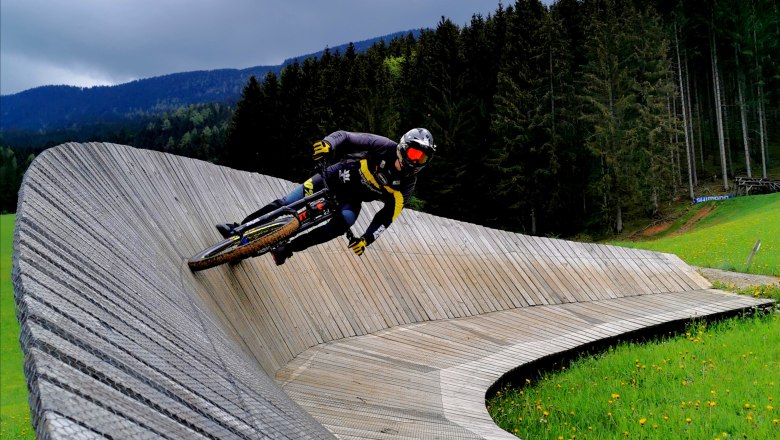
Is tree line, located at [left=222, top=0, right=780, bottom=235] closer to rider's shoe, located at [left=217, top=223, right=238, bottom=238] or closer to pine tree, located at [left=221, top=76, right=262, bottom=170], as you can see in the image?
pine tree, located at [left=221, top=76, right=262, bottom=170]

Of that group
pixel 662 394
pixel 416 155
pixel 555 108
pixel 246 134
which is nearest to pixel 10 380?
pixel 416 155

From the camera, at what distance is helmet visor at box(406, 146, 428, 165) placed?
8.26 m

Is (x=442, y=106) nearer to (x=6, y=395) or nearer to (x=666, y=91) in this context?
(x=666, y=91)

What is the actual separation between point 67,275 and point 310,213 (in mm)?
5514

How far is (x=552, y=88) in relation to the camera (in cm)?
4581

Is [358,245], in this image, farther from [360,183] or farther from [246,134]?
[246,134]

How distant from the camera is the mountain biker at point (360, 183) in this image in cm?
852

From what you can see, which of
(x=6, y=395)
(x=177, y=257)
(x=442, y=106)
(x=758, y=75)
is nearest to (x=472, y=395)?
(x=177, y=257)

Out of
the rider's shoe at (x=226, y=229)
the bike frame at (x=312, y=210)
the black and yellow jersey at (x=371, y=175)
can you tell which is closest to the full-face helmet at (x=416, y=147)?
the black and yellow jersey at (x=371, y=175)

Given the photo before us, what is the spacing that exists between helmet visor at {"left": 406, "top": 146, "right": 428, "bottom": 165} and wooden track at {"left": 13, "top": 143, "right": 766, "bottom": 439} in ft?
8.88

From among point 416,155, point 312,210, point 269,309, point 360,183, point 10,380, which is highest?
point 416,155

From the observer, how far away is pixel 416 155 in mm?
8281

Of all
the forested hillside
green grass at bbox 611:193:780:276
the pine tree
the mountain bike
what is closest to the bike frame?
the mountain bike

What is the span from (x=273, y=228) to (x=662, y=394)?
5.48 metres
